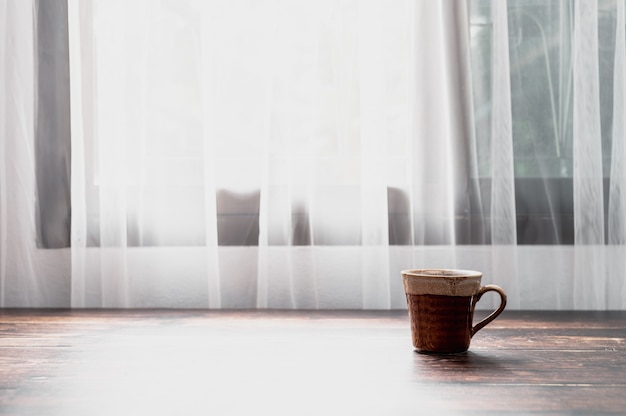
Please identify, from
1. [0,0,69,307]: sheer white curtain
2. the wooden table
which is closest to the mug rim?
the wooden table

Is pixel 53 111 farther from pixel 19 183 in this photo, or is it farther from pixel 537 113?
pixel 537 113

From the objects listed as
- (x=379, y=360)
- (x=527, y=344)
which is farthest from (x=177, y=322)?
(x=527, y=344)

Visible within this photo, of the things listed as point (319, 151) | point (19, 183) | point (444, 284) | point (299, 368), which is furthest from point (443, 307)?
point (19, 183)

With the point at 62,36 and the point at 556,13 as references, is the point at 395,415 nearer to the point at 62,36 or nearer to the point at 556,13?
the point at 556,13

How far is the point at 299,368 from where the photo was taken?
817 mm

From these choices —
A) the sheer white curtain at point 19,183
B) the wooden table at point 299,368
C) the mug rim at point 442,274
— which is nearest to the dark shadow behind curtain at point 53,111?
the sheer white curtain at point 19,183

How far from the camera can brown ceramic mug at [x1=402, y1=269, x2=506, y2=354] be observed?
0.83 meters

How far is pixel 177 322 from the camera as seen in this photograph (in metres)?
1.16

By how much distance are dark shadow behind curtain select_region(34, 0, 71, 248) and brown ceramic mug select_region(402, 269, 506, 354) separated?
2.69 ft

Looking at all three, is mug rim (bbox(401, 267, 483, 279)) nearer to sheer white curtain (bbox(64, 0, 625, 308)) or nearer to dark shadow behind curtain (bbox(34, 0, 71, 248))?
sheer white curtain (bbox(64, 0, 625, 308))

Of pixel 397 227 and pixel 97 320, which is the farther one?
pixel 397 227

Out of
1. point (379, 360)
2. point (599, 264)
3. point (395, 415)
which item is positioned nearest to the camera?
point (395, 415)

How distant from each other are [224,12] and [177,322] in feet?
1.99

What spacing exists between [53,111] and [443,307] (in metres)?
0.94
